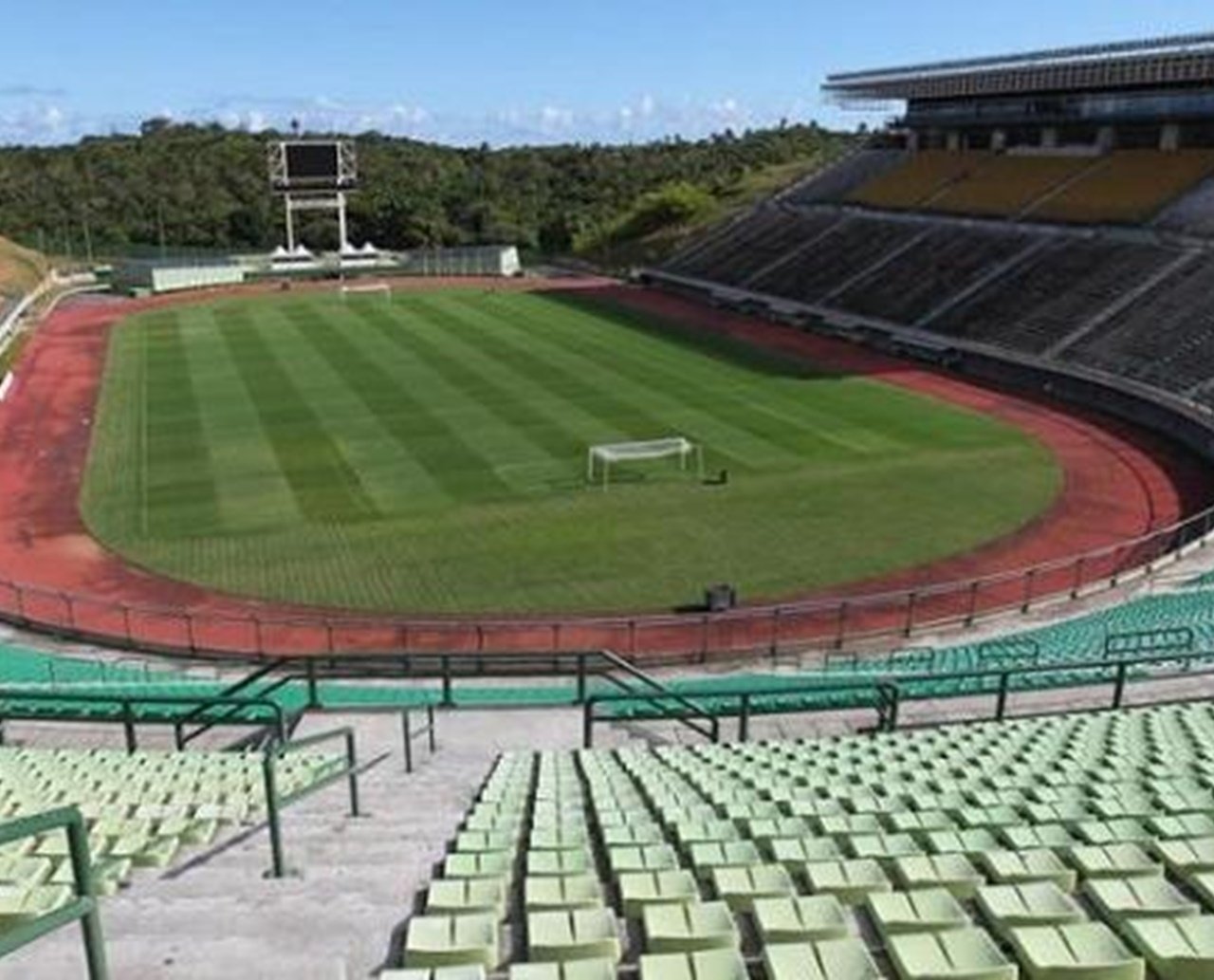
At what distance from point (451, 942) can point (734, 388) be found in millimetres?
41326

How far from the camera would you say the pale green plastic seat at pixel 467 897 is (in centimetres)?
724

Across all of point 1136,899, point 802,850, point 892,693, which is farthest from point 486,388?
point 1136,899

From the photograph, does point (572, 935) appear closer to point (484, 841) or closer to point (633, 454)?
point (484, 841)

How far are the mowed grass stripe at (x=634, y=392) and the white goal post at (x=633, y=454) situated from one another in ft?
2.91

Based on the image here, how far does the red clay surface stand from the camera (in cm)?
2414

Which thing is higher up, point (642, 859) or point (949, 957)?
point (949, 957)

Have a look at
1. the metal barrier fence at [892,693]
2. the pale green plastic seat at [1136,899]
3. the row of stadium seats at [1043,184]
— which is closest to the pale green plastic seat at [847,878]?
the pale green plastic seat at [1136,899]

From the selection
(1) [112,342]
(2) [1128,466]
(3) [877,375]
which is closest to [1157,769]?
(2) [1128,466]

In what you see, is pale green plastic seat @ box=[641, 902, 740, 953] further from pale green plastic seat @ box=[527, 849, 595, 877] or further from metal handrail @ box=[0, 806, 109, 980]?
metal handrail @ box=[0, 806, 109, 980]

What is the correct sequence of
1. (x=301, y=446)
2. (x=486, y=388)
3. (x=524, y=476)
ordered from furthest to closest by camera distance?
(x=486, y=388) < (x=301, y=446) < (x=524, y=476)

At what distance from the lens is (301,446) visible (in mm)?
39281

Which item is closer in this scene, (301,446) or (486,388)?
(301,446)

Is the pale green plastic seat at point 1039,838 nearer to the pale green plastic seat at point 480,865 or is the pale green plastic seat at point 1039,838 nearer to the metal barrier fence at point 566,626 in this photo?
the pale green plastic seat at point 480,865

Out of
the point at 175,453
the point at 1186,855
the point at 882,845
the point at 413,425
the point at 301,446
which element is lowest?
the point at 175,453
